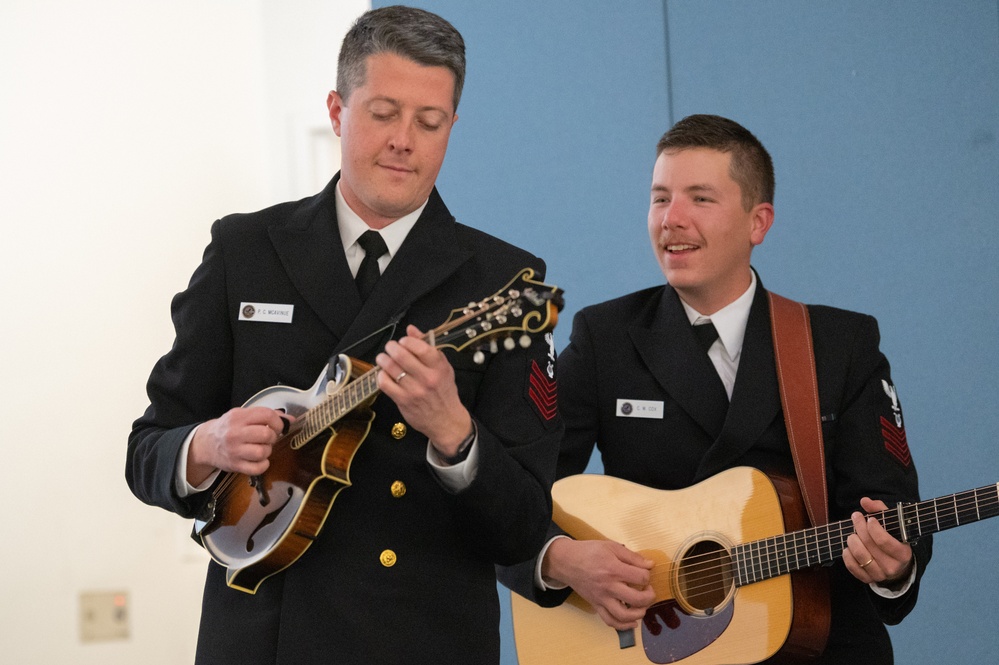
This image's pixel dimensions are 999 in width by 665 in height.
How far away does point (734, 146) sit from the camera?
2465 mm

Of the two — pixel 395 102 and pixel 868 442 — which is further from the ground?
pixel 395 102

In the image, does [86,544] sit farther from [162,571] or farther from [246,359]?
[246,359]

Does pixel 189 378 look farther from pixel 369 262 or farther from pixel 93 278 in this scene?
pixel 93 278

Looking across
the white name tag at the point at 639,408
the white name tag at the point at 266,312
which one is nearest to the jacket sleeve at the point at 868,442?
the white name tag at the point at 639,408

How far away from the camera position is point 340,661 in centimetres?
157

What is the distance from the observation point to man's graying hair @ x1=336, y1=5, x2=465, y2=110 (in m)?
1.74

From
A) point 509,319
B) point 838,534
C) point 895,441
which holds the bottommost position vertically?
point 838,534

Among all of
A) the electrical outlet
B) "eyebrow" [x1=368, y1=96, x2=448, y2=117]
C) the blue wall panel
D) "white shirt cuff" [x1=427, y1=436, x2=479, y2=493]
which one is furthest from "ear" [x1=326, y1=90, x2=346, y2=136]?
the electrical outlet

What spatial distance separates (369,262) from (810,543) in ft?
3.25

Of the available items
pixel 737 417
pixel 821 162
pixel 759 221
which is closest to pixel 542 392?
pixel 737 417

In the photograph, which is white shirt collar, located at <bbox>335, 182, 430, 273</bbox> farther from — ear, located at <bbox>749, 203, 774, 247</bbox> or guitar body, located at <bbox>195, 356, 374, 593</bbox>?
ear, located at <bbox>749, 203, 774, 247</bbox>

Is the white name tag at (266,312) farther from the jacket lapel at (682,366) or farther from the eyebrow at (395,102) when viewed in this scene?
the jacket lapel at (682,366)

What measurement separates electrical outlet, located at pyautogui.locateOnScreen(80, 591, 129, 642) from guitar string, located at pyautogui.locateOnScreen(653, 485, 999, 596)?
93.8 inches

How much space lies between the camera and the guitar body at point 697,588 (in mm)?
2102
